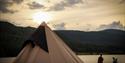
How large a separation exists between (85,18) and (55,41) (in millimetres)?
2479

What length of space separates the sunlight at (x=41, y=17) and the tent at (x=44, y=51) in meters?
1.99

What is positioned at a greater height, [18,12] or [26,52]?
[18,12]

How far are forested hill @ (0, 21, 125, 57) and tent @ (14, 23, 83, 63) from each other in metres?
1.98

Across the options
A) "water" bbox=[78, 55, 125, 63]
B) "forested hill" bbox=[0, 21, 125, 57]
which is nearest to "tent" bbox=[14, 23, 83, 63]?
"forested hill" bbox=[0, 21, 125, 57]

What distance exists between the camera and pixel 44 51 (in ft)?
12.2

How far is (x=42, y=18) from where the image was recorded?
598 centimetres

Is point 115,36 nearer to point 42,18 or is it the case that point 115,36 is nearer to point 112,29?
point 112,29

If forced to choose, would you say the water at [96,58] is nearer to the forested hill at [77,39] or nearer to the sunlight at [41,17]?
the forested hill at [77,39]

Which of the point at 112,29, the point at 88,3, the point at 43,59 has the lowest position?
the point at 43,59

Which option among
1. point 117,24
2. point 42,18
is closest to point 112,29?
point 117,24

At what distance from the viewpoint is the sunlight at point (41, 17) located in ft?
19.6

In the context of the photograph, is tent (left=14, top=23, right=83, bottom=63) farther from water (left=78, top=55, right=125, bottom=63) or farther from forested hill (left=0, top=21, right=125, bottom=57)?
water (left=78, top=55, right=125, bottom=63)

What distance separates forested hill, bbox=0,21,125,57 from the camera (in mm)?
5879

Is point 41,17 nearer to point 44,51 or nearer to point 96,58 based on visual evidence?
point 96,58
